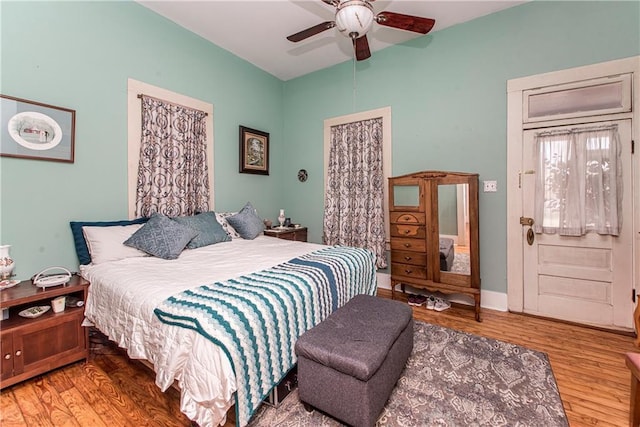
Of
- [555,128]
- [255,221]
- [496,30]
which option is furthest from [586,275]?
[255,221]

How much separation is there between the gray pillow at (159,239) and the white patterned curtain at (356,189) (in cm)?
216

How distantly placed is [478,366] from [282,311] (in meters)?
1.54

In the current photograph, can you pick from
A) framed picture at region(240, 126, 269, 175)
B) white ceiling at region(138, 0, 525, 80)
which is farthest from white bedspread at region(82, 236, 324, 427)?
white ceiling at region(138, 0, 525, 80)

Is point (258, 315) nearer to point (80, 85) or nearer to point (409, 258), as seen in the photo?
point (409, 258)

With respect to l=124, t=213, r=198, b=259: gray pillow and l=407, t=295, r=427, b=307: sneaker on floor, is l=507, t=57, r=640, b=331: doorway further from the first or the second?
l=124, t=213, r=198, b=259: gray pillow

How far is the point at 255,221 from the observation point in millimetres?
3449

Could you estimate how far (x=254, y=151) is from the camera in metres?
4.11

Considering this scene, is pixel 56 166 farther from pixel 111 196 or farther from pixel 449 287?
pixel 449 287

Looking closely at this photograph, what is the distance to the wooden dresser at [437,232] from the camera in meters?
2.83

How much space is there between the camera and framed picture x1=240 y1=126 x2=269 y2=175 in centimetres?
394

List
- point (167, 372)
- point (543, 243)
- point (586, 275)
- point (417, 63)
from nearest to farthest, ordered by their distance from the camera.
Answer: point (167, 372), point (586, 275), point (543, 243), point (417, 63)

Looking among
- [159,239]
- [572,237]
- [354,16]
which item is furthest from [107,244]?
[572,237]

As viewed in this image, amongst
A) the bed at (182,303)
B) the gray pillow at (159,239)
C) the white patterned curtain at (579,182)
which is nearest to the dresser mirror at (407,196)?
the bed at (182,303)

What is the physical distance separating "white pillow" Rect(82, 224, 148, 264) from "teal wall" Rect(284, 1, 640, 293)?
3.05 m
